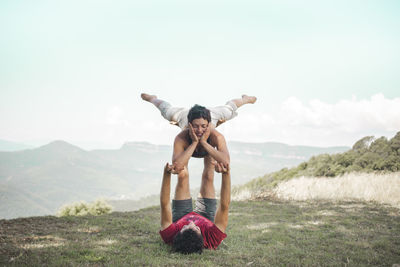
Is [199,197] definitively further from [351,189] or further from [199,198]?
[351,189]

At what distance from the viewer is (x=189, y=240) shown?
153 inches

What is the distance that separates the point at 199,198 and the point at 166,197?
40.9 inches

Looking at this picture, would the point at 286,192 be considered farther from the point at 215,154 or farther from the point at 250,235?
the point at 215,154

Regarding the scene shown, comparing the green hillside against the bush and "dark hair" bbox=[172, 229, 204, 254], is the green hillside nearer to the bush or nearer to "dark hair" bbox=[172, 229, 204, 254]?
the bush

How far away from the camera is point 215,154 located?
4125mm

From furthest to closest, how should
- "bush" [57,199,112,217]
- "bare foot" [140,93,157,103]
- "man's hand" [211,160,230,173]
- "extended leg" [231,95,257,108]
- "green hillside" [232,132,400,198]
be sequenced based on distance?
"green hillside" [232,132,400,198] → "bush" [57,199,112,217] → "bare foot" [140,93,157,103] → "extended leg" [231,95,257,108] → "man's hand" [211,160,230,173]

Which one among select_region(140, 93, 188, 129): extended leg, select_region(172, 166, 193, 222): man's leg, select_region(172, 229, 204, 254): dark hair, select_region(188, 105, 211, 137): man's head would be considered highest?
select_region(140, 93, 188, 129): extended leg

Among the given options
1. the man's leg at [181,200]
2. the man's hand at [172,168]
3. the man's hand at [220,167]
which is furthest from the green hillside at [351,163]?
the man's hand at [172,168]

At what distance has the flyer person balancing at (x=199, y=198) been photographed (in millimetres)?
3893

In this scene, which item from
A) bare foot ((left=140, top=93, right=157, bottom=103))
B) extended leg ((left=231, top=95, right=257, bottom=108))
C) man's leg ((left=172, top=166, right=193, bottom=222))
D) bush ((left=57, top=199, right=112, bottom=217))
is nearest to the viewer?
man's leg ((left=172, top=166, right=193, bottom=222))

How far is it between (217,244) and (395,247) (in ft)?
8.84

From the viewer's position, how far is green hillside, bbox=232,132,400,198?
1215cm

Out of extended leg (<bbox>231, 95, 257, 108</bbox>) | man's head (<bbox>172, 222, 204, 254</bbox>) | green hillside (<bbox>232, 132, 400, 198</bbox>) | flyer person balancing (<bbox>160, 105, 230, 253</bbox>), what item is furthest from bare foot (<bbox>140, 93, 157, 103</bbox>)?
green hillside (<bbox>232, 132, 400, 198</bbox>)

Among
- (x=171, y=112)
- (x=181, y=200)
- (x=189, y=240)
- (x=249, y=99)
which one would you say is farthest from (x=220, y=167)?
(x=249, y=99)
